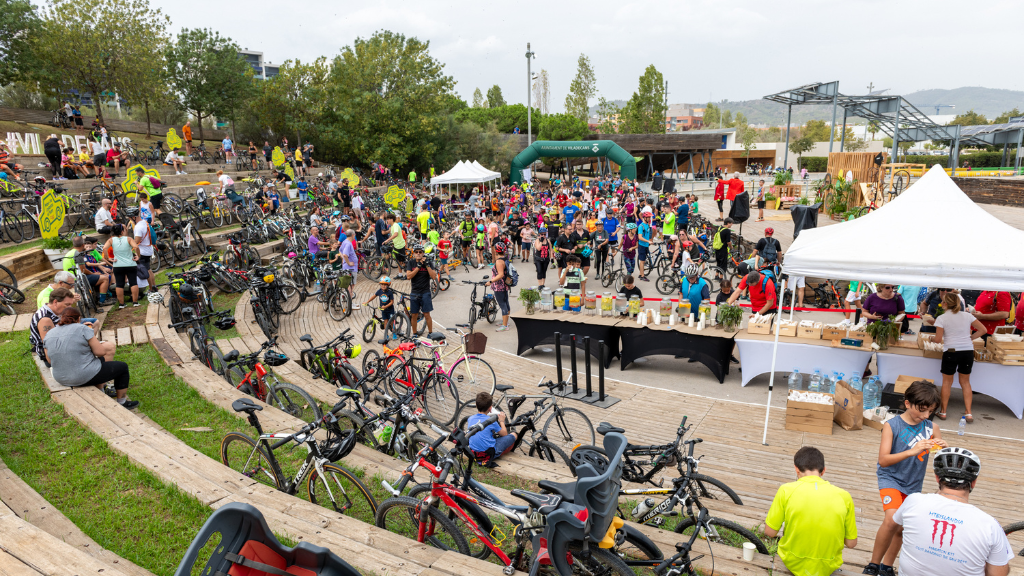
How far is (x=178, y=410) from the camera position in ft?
20.7

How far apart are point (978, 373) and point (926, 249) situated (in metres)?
2.11

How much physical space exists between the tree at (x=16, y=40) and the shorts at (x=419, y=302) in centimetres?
3142

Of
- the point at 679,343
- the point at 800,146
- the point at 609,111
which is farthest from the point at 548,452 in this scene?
the point at 609,111

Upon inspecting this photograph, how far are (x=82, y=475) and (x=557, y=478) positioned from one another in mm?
4116

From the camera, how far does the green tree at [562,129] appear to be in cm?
5869

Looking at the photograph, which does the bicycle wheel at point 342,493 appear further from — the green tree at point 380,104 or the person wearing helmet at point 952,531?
the green tree at point 380,104

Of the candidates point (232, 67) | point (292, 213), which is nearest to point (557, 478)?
point (292, 213)

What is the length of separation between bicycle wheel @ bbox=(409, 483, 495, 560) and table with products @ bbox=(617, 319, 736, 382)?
211 inches

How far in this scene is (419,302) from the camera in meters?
10.5

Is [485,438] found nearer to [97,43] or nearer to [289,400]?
[289,400]

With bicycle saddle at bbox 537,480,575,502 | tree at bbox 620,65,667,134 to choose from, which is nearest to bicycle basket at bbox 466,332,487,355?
bicycle saddle at bbox 537,480,575,502

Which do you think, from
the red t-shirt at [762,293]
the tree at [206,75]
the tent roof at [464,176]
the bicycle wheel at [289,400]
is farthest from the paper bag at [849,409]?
the tree at [206,75]

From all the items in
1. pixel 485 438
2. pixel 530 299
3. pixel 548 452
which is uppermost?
pixel 530 299

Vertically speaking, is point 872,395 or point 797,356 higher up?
point 797,356
